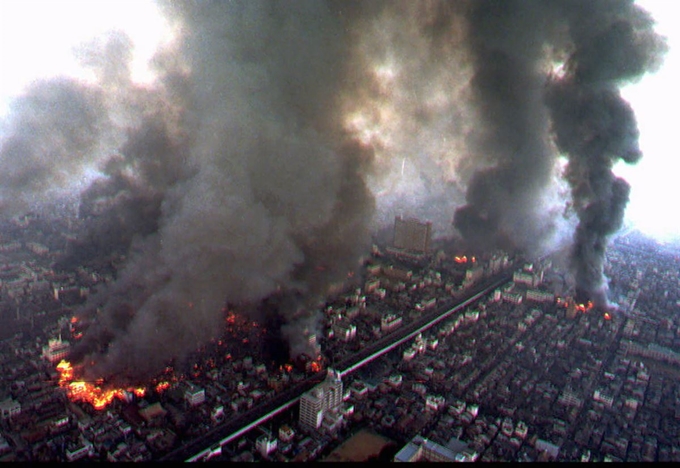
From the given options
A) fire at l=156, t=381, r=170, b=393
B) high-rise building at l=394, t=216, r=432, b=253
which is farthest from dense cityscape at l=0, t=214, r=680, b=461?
high-rise building at l=394, t=216, r=432, b=253

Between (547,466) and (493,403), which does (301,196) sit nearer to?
(493,403)

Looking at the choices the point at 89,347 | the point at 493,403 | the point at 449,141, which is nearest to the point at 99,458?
the point at 89,347

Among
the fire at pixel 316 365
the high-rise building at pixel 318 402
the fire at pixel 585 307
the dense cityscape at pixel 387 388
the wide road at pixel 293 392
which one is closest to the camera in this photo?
the wide road at pixel 293 392

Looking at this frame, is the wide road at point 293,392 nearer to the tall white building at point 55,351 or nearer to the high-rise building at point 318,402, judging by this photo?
the high-rise building at point 318,402

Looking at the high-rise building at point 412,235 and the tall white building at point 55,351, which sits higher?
the high-rise building at point 412,235

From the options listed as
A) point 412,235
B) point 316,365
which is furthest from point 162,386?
point 412,235

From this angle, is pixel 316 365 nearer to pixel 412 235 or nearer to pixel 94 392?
pixel 94 392

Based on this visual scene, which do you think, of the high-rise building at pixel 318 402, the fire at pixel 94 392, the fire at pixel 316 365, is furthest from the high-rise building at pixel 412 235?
the fire at pixel 94 392
